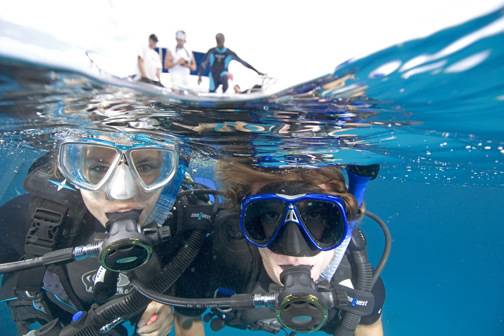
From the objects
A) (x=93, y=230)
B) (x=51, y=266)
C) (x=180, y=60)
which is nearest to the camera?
(x=180, y=60)

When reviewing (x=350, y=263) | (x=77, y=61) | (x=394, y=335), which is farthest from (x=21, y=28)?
(x=394, y=335)

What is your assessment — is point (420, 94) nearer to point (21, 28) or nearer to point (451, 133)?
point (451, 133)

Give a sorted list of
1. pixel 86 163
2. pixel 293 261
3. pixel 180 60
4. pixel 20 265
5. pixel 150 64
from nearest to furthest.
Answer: pixel 180 60 → pixel 150 64 → pixel 20 265 → pixel 293 261 → pixel 86 163

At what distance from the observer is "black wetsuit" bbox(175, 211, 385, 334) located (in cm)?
432

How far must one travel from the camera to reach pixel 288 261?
11.1 feet

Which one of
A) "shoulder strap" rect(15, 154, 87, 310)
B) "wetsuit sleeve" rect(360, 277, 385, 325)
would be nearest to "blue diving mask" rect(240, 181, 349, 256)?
"wetsuit sleeve" rect(360, 277, 385, 325)

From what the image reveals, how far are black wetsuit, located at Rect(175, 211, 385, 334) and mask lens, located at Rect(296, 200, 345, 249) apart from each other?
1178mm

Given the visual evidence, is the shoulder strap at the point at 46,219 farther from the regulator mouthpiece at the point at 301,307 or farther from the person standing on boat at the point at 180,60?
the regulator mouthpiece at the point at 301,307

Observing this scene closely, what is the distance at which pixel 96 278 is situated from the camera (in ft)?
13.7

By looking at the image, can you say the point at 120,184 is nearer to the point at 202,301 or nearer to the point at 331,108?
the point at 202,301

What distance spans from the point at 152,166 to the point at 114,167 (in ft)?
1.79

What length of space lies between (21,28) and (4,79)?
1.19 m

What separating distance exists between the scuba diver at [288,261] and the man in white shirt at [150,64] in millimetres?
1813

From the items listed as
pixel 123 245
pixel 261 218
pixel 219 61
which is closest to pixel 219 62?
pixel 219 61
